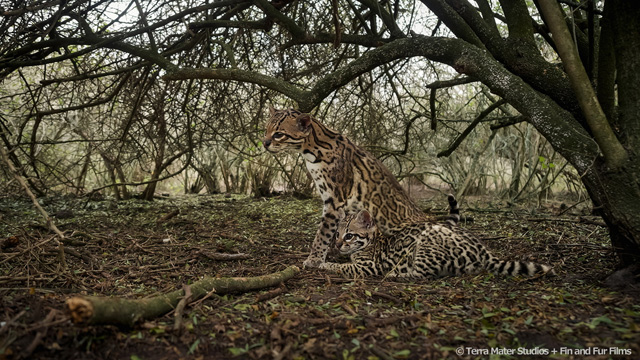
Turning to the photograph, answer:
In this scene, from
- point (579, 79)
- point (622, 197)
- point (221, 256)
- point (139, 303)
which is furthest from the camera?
point (221, 256)

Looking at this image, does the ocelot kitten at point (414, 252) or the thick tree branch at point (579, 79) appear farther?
the ocelot kitten at point (414, 252)

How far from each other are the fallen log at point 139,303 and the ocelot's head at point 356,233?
144 centimetres

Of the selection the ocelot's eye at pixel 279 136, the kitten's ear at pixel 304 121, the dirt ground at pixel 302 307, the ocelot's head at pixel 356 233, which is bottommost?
the dirt ground at pixel 302 307

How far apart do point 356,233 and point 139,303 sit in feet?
9.47

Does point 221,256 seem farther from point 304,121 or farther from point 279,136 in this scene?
point 304,121

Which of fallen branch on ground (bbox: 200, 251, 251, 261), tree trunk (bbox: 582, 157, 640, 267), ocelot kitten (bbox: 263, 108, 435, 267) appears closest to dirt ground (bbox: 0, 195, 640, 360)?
fallen branch on ground (bbox: 200, 251, 251, 261)

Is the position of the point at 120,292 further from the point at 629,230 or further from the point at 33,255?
the point at 629,230

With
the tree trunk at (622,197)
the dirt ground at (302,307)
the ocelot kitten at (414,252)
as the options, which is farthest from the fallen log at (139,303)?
the tree trunk at (622,197)

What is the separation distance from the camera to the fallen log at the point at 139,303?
2.37 m

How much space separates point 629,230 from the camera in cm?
340

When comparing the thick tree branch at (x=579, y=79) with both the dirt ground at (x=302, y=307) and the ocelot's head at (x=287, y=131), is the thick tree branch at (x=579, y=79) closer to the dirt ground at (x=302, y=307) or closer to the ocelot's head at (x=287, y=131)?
the dirt ground at (x=302, y=307)

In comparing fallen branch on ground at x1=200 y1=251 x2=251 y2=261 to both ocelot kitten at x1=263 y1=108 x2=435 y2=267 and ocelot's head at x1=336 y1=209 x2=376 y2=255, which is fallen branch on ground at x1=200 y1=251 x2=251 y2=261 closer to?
ocelot kitten at x1=263 y1=108 x2=435 y2=267

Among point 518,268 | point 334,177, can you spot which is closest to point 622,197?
point 518,268

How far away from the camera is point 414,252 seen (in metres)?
4.68
